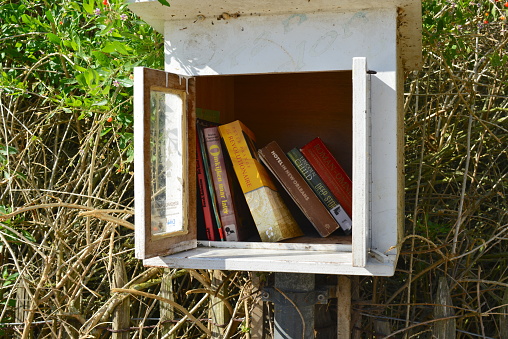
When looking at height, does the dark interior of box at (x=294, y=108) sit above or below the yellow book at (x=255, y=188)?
above

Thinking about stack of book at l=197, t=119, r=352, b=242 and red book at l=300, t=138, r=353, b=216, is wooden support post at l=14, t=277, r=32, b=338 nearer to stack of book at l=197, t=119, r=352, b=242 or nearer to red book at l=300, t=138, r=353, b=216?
stack of book at l=197, t=119, r=352, b=242

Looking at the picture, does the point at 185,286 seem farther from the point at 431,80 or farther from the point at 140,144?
the point at 140,144

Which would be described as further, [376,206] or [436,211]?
[436,211]

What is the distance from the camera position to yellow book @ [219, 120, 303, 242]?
226 cm

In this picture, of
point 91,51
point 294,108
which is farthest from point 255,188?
point 91,51

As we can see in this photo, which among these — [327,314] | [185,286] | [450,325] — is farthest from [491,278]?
[185,286]

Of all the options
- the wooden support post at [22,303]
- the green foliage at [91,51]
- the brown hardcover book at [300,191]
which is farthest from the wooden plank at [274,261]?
the wooden support post at [22,303]

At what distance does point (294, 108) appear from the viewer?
2.87m

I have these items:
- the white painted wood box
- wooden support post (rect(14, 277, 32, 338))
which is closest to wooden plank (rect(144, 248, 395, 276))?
the white painted wood box

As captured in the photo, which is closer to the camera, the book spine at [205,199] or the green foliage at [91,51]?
the book spine at [205,199]

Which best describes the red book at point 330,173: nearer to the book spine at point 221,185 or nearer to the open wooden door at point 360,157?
the book spine at point 221,185

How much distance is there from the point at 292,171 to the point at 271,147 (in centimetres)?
12

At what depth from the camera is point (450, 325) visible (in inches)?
104

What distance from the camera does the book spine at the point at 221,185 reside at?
88.6 inches
